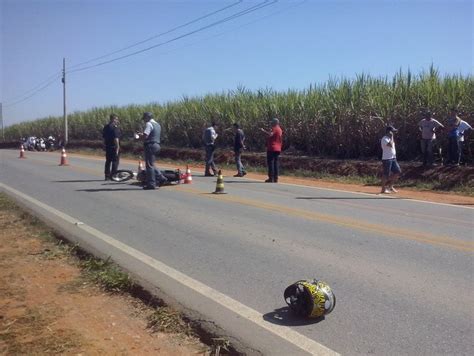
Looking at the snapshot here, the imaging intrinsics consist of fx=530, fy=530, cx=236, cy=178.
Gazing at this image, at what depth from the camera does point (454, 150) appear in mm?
16266

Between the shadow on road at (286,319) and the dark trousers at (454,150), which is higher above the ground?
the dark trousers at (454,150)

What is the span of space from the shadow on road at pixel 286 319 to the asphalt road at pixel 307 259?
0.7 inches

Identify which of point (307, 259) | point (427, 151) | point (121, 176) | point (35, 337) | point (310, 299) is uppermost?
point (427, 151)

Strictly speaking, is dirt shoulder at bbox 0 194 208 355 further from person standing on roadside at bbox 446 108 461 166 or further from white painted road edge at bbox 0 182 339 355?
person standing on roadside at bbox 446 108 461 166

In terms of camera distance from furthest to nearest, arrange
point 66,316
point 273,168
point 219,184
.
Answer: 1. point 273,168
2. point 219,184
3. point 66,316

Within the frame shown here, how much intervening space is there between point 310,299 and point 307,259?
6.73ft

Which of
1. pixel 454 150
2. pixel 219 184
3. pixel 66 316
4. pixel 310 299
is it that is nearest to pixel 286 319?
pixel 310 299

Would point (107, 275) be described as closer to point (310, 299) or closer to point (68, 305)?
point (68, 305)

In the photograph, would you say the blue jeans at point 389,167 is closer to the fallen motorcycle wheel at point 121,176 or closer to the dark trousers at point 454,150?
the dark trousers at point 454,150

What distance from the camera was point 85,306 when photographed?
5.12m

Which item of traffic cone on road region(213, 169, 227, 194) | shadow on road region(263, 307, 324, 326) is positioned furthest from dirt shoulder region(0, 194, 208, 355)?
traffic cone on road region(213, 169, 227, 194)

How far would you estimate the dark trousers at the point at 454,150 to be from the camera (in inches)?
635

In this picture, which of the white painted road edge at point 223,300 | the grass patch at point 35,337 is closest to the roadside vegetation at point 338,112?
the white painted road edge at point 223,300

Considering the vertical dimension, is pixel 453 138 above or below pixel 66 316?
above
